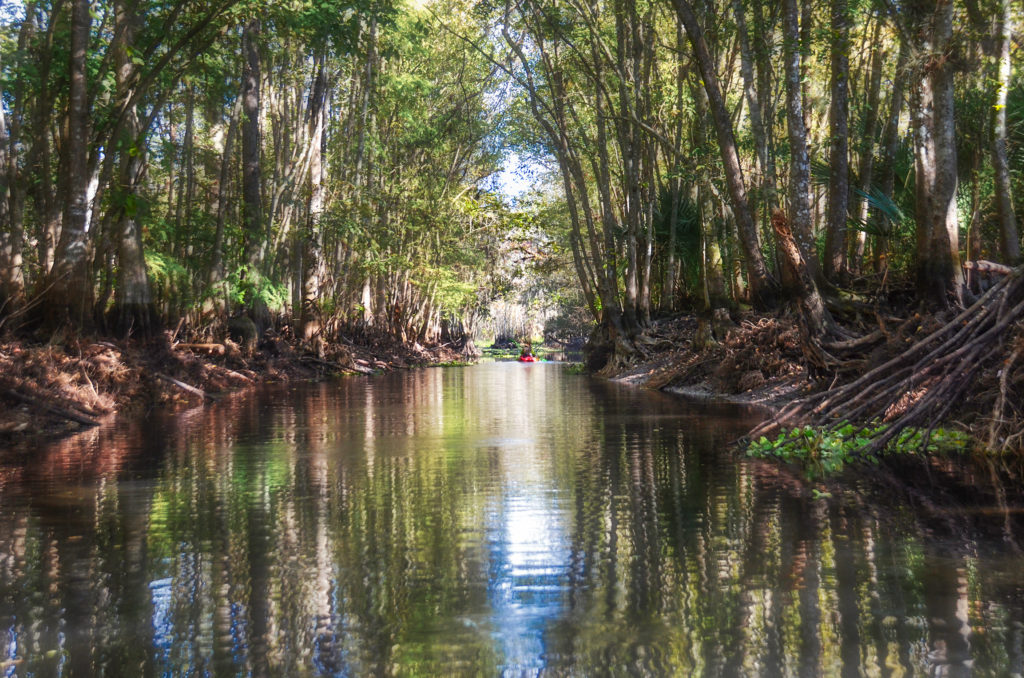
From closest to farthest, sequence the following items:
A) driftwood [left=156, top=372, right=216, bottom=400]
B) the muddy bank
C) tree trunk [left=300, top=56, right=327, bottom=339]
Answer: the muddy bank
driftwood [left=156, top=372, right=216, bottom=400]
tree trunk [left=300, top=56, right=327, bottom=339]

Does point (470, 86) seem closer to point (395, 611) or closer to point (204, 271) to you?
point (204, 271)

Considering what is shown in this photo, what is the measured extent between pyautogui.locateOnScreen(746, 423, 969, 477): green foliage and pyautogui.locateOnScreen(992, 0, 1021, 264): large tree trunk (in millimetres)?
5291

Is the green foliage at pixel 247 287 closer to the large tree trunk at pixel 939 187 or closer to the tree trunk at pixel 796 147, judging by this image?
the tree trunk at pixel 796 147

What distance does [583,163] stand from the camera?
3866 cm

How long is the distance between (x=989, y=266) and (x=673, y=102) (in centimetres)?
1504

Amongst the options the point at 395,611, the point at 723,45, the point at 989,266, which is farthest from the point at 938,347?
the point at 723,45

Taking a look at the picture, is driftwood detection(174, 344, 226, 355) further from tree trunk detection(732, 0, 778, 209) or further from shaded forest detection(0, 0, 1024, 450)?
tree trunk detection(732, 0, 778, 209)

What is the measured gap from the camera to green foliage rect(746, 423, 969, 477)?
867 cm

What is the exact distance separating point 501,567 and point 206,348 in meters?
18.9

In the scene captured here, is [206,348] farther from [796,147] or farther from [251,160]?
[796,147]

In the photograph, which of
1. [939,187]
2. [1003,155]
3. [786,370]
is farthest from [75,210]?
[1003,155]

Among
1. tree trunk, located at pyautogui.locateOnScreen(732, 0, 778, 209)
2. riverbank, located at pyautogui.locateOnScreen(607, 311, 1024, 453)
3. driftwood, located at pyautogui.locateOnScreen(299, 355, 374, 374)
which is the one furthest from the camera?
driftwood, located at pyautogui.locateOnScreen(299, 355, 374, 374)

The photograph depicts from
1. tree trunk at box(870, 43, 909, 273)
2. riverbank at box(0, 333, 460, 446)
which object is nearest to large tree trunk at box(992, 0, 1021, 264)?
tree trunk at box(870, 43, 909, 273)

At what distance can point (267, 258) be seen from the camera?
2655 cm
